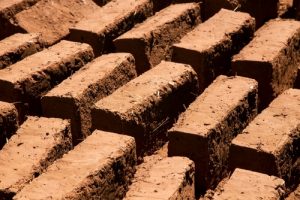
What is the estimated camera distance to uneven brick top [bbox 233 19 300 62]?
189 inches

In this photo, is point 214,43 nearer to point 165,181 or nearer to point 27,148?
point 165,181

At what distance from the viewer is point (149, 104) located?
4.26m

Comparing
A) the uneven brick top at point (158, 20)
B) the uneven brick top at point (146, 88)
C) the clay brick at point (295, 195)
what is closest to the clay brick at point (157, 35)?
the uneven brick top at point (158, 20)

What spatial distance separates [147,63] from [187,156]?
1051 millimetres

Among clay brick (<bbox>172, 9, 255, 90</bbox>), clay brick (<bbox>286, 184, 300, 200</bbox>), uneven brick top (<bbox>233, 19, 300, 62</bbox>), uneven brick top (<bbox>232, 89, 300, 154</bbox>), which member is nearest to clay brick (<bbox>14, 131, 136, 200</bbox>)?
uneven brick top (<bbox>232, 89, 300, 154</bbox>)

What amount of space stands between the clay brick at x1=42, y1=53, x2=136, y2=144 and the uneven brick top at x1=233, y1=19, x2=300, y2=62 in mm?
759

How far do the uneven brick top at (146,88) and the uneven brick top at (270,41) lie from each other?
0.46 meters

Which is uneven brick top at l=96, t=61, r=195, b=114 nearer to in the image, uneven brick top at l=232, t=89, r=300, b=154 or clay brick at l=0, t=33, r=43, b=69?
uneven brick top at l=232, t=89, r=300, b=154

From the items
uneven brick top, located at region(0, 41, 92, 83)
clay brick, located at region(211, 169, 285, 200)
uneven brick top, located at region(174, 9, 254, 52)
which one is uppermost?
uneven brick top, located at region(174, 9, 254, 52)

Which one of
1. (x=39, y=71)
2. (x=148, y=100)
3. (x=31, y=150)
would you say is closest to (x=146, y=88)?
(x=148, y=100)

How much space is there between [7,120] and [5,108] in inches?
2.8

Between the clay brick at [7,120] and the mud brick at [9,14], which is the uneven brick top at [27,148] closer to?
the clay brick at [7,120]

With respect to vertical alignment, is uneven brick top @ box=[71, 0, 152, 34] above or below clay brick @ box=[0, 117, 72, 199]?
above

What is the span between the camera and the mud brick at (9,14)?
532 centimetres
